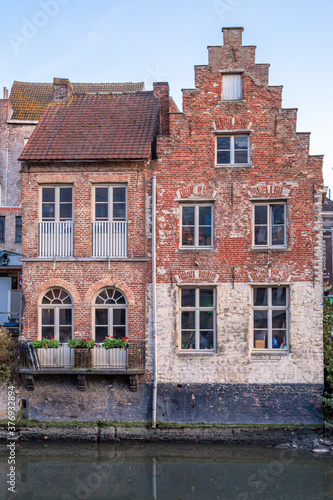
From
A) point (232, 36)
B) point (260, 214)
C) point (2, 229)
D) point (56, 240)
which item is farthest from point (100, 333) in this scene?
point (2, 229)

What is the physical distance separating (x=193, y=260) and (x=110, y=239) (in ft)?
9.23

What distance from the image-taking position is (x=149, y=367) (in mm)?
18203

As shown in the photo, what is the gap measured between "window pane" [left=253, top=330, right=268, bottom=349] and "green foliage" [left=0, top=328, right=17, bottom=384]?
25.9ft

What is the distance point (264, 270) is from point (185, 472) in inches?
260

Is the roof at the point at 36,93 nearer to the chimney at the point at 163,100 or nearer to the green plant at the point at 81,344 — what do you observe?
the chimney at the point at 163,100

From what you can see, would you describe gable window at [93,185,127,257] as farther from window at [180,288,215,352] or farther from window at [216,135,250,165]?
window at [216,135,250,165]

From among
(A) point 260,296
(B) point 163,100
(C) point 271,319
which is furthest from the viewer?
(B) point 163,100

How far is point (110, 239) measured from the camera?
1861 centimetres

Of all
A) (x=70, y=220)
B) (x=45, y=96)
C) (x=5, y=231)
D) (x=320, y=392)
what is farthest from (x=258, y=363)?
(x=45, y=96)

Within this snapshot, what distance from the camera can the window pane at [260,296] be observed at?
59.9 feet

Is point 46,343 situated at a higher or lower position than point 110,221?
lower

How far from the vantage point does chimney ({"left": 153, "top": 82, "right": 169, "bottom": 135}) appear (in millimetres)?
19984

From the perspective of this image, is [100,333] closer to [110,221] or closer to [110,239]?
[110,239]

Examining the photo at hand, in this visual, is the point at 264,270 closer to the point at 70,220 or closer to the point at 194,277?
the point at 194,277
